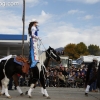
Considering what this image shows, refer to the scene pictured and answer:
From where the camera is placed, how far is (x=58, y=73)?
2095 centimetres

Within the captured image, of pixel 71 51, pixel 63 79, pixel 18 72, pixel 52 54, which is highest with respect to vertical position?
pixel 71 51

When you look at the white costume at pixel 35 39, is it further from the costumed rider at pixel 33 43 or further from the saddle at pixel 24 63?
the saddle at pixel 24 63

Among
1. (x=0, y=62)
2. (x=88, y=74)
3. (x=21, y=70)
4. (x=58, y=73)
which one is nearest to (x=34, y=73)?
(x=21, y=70)

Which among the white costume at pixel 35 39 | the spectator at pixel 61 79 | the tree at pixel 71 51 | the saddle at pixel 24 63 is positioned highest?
the tree at pixel 71 51

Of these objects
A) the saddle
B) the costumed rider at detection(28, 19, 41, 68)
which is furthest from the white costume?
the saddle

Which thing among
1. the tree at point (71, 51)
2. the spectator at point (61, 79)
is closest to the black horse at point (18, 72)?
the spectator at point (61, 79)

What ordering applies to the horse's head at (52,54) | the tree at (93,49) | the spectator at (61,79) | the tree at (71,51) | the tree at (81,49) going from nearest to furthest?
the horse's head at (52,54) < the spectator at (61,79) < the tree at (81,49) < the tree at (71,51) < the tree at (93,49)

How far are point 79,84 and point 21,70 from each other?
34.6 feet

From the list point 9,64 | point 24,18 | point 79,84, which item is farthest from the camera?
point 24,18

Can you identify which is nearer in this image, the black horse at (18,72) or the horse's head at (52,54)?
the black horse at (18,72)

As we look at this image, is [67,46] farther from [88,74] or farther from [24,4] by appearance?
[88,74]

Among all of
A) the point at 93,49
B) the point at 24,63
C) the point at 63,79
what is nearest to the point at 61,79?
the point at 63,79

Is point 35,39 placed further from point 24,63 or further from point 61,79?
point 61,79

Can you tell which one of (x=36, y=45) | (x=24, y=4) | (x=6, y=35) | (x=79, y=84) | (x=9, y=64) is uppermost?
(x=24, y=4)
